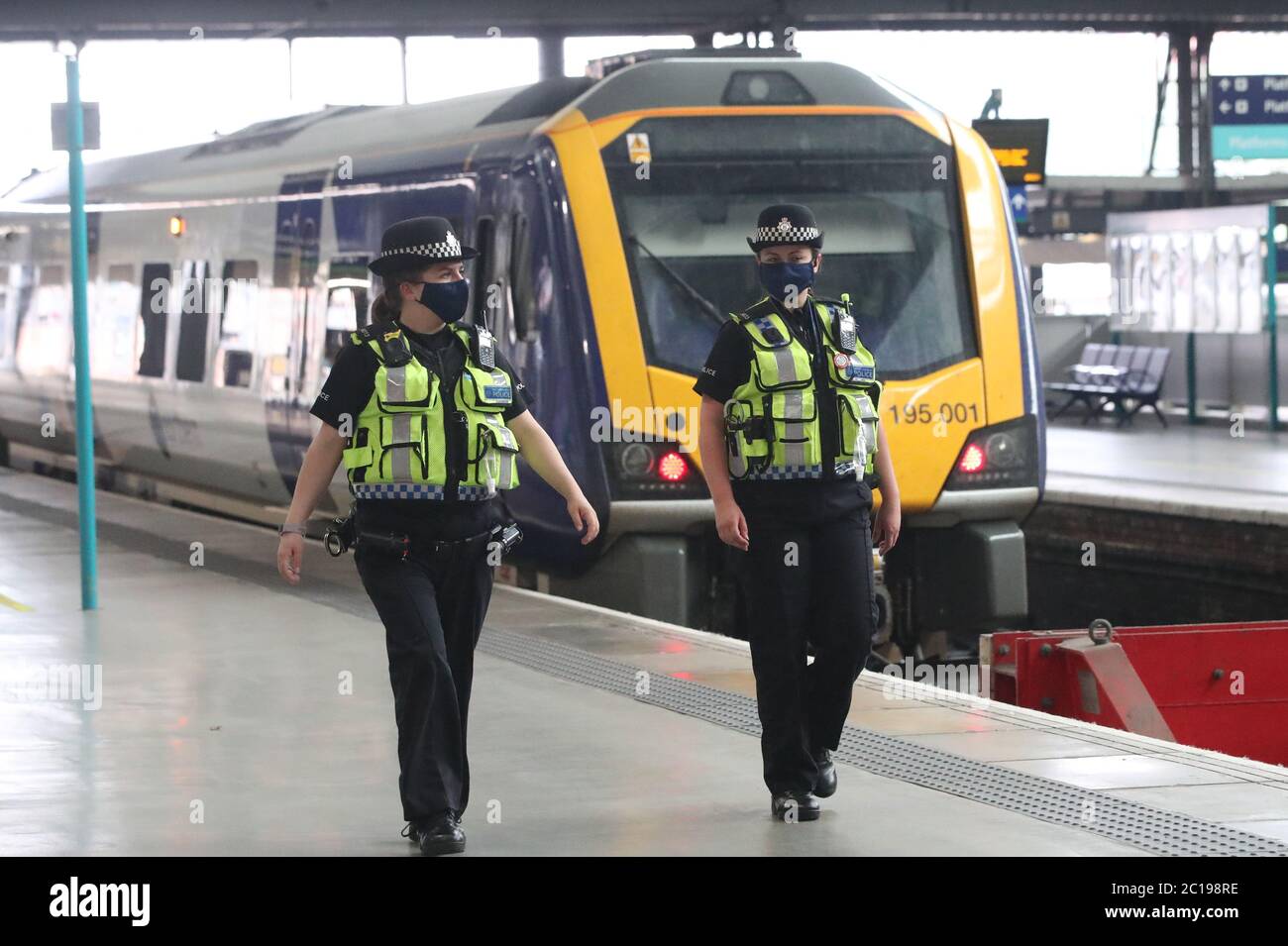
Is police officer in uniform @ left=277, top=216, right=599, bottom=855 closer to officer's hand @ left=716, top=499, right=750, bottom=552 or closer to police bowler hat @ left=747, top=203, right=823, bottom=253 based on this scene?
officer's hand @ left=716, top=499, right=750, bottom=552

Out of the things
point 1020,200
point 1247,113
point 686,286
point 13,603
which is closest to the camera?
point 686,286

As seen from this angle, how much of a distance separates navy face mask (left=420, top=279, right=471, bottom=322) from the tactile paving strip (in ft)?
6.73

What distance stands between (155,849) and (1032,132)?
18.3 meters

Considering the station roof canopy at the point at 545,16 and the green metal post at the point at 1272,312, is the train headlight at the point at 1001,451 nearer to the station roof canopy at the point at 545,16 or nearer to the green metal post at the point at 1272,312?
the green metal post at the point at 1272,312

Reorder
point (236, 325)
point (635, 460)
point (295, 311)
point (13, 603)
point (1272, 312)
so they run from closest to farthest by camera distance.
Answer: point (635, 460), point (13, 603), point (295, 311), point (236, 325), point (1272, 312)

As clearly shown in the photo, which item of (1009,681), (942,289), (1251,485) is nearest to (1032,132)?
(1251,485)

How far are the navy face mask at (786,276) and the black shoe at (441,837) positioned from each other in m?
1.72

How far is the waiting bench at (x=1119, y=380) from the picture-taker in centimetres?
2414

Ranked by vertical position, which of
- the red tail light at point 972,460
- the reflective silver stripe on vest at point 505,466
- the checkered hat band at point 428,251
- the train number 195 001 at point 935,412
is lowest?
the red tail light at point 972,460

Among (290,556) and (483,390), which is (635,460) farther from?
(290,556)

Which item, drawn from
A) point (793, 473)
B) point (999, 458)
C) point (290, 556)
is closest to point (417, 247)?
point (290, 556)

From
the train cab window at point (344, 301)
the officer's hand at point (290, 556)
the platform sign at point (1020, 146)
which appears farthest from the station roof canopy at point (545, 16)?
the officer's hand at point (290, 556)

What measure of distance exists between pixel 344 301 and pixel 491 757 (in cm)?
622

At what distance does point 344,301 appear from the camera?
12.8 meters
